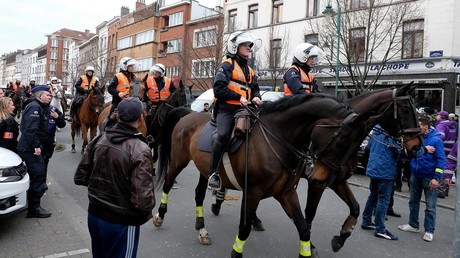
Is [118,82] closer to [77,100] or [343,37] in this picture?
[77,100]

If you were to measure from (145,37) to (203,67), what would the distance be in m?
16.9

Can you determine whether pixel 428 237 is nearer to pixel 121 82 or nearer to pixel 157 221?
pixel 157 221

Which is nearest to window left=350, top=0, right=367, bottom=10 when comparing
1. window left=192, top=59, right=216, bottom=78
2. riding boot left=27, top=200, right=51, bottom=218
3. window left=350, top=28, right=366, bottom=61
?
window left=350, top=28, right=366, bottom=61

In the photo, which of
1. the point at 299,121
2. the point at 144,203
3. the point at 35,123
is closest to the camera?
the point at 144,203

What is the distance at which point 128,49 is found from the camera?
4738 cm

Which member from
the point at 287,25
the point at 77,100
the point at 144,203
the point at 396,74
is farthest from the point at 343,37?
the point at 144,203

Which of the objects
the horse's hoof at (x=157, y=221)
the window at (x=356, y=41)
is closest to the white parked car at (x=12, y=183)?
the horse's hoof at (x=157, y=221)

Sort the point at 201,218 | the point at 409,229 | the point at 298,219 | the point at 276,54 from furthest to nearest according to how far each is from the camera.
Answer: the point at 276,54 < the point at 409,229 < the point at 201,218 < the point at 298,219

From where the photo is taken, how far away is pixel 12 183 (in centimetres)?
506

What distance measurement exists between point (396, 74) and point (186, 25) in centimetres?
2251

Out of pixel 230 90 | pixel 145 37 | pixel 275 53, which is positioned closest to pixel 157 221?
pixel 230 90

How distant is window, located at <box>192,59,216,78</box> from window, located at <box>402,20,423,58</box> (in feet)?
40.6

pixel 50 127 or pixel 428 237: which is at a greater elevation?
pixel 50 127

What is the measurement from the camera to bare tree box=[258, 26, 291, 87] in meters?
26.0
